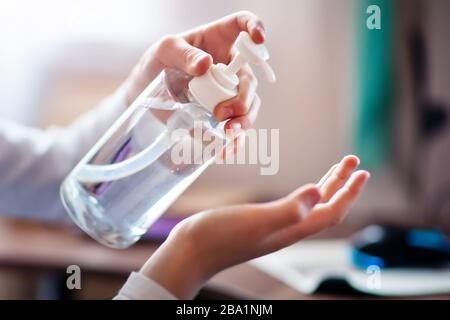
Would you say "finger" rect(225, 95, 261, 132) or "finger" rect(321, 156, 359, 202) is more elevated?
"finger" rect(225, 95, 261, 132)

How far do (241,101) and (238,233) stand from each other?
0.41 feet

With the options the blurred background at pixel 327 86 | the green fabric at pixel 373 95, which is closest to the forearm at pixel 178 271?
the blurred background at pixel 327 86

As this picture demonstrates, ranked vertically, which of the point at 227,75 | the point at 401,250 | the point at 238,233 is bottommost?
the point at 401,250

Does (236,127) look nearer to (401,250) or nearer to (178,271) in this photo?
(178,271)

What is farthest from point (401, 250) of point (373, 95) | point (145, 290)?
point (145, 290)

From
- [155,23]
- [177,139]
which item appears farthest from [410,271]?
[155,23]

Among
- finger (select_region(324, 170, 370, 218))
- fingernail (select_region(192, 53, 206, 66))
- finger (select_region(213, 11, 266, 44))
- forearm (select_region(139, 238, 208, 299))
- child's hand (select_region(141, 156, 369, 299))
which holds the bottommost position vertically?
forearm (select_region(139, 238, 208, 299))

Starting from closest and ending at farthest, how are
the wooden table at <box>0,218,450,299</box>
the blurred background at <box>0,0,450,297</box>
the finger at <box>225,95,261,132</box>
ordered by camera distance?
the finger at <box>225,95,261,132</box>, the wooden table at <box>0,218,450,299</box>, the blurred background at <box>0,0,450,297</box>

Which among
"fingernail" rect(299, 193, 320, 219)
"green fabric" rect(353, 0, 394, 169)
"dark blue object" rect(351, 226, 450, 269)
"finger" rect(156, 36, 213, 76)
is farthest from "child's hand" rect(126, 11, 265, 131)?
"green fabric" rect(353, 0, 394, 169)

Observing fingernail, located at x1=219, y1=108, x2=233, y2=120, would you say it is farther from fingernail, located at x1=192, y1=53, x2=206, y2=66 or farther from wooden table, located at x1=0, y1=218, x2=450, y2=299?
wooden table, located at x1=0, y1=218, x2=450, y2=299

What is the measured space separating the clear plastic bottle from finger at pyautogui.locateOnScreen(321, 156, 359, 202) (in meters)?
0.11

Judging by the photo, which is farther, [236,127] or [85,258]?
[85,258]

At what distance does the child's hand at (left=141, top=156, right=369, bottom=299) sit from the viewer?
1.31ft

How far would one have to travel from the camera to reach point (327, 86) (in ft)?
3.38
